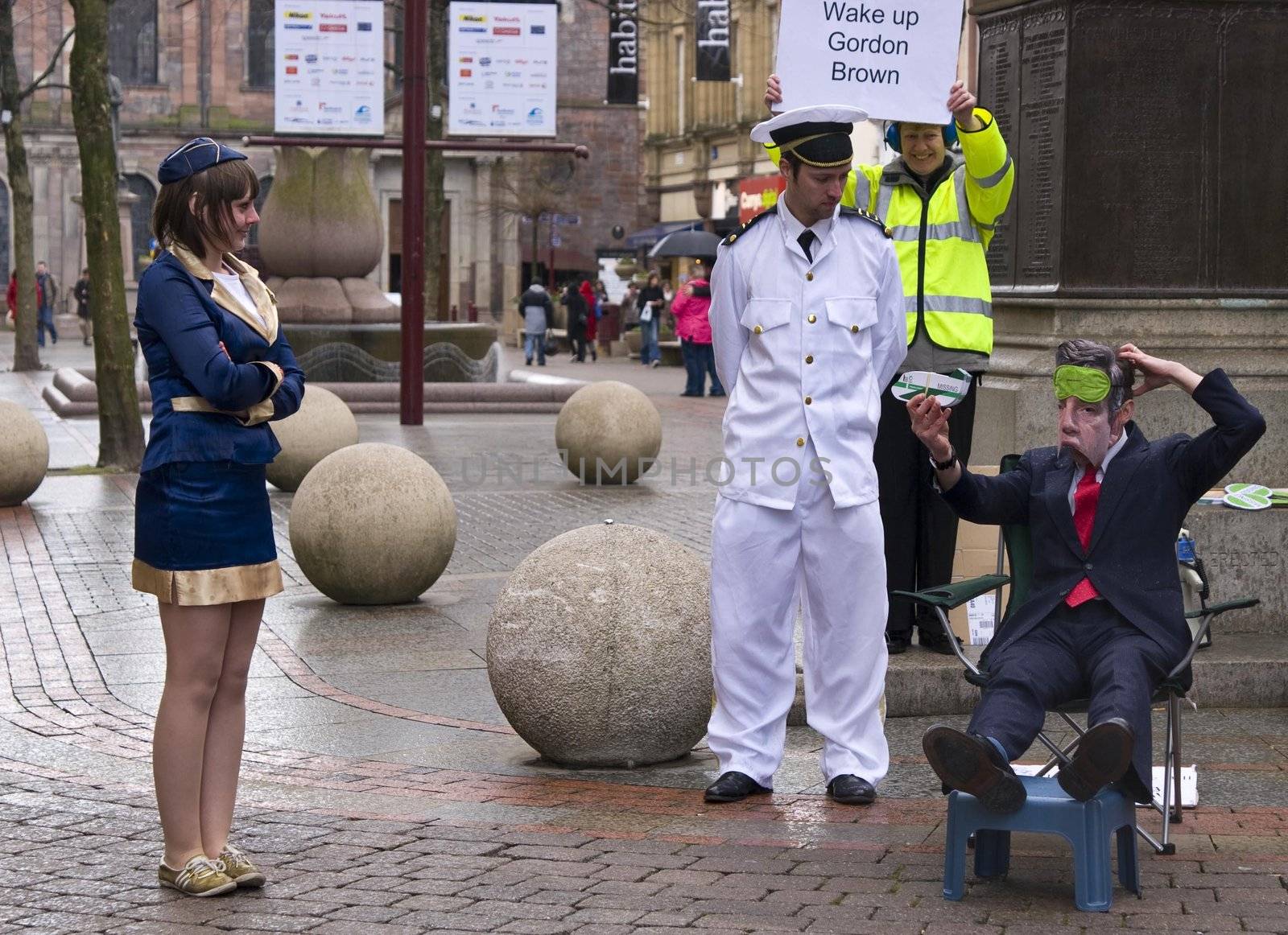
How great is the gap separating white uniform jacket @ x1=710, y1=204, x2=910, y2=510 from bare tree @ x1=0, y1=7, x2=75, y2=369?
30.3m

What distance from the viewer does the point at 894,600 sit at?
7.50 m

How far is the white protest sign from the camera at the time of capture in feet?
21.7

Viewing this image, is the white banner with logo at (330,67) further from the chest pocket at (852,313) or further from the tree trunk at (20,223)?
the chest pocket at (852,313)

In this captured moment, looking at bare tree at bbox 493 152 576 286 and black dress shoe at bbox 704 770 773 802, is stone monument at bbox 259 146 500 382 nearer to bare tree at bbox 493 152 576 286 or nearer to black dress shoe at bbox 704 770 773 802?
black dress shoe at bbox 704 770 773 802

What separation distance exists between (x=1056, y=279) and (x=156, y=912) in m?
4.83

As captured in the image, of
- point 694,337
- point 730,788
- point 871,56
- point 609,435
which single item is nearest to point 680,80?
point 694,337

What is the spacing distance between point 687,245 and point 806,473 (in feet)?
108

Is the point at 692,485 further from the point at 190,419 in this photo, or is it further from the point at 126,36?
the point at 126,36

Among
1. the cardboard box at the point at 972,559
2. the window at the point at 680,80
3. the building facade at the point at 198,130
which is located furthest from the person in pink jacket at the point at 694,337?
the building facade at the point at 198,130

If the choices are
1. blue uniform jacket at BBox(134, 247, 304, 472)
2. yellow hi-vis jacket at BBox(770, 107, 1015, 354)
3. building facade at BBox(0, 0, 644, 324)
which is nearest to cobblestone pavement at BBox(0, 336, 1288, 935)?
blue uniform jacket at BBox(134, 247, 304, 472)

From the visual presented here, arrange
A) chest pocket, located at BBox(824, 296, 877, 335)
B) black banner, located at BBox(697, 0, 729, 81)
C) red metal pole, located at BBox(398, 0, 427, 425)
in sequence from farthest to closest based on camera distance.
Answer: black banner, located at BBox(697, 0, 729, 81)
red metal pole, located at BBox(398, 0, 427, 425)
chest pocket, located at BBox(824, 296, 877, 335)

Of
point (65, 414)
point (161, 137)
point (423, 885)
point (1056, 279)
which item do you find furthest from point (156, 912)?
point (161, 137)

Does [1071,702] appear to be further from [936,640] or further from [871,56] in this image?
[871,56]

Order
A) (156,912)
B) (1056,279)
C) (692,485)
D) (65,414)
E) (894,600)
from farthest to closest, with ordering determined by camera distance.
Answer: (65,414), (692,485), (1056,279), (894,600), (156,912)
